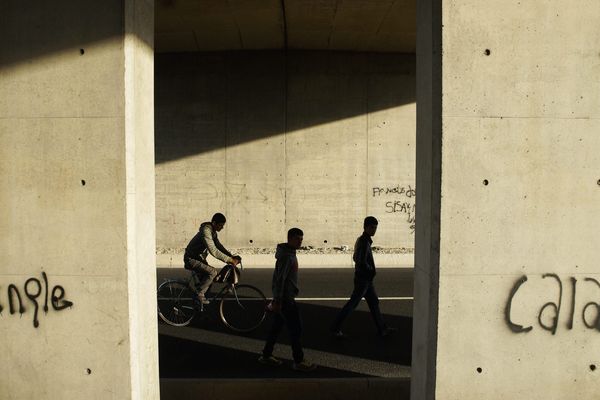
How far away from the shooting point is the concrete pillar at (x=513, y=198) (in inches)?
191

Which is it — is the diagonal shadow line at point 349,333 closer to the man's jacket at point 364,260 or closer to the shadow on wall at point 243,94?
the man's jacket at point 364,260

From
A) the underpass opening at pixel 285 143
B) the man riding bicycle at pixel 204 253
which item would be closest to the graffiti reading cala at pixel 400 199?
the underpass opening at pixel 285 143

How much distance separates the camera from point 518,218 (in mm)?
4938

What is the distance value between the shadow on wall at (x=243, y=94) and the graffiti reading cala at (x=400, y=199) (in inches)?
110

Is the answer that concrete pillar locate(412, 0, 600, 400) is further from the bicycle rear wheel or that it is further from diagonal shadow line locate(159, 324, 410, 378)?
the bicycle rear wheel

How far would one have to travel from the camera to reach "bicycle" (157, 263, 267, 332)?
367 inches

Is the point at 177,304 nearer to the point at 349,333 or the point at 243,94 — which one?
the point at 349,333

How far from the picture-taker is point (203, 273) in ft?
30.5

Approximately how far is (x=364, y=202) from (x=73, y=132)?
12656 millimetres

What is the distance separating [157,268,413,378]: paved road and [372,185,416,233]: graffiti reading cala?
5317 millimetres

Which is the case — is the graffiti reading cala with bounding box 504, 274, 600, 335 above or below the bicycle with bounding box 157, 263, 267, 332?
above

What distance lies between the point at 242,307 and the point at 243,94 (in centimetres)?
870

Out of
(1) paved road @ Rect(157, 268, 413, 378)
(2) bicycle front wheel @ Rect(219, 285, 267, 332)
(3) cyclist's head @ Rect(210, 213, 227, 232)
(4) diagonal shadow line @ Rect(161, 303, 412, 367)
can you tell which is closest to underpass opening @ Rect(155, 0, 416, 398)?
(1) paved road @ Rect(157, 268, 413, 378)

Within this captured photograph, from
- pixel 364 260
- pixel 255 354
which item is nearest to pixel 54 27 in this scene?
pixel 255 354
